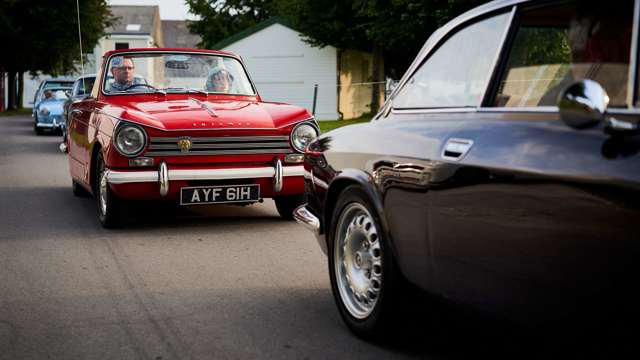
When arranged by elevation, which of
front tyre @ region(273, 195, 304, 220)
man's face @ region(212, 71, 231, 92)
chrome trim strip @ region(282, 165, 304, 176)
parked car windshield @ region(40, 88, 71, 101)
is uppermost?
man's face @ region(212, 71, 231, 92)

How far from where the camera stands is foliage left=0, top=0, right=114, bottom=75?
162ft

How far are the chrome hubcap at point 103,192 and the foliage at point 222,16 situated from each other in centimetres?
5862

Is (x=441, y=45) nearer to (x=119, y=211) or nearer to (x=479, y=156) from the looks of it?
(x=479, y=156)

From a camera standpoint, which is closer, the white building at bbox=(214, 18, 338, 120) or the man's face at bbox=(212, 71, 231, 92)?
the man's face at bbox=(212, 71, 231, 92)

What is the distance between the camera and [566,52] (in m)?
3.45

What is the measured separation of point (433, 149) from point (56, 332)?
7.29 feet

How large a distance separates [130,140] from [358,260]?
3.71 meters

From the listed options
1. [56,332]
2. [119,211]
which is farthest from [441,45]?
[119,211]

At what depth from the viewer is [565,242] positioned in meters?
2.97

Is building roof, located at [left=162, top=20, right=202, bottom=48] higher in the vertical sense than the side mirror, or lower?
lower

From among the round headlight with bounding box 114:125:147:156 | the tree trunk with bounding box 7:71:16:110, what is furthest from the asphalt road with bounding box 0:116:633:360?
the tree trunk with bounding box 7:71:16:110

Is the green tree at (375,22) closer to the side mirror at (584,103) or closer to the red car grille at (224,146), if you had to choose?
the red car grille at (224,146)

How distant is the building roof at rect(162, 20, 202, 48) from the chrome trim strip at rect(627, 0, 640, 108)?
110 meters

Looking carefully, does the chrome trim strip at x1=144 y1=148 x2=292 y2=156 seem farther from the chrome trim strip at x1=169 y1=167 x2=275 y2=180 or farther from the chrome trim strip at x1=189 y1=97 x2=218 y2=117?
the chrome trim strip at x1=189 y1=97 x2=218 y2=117
